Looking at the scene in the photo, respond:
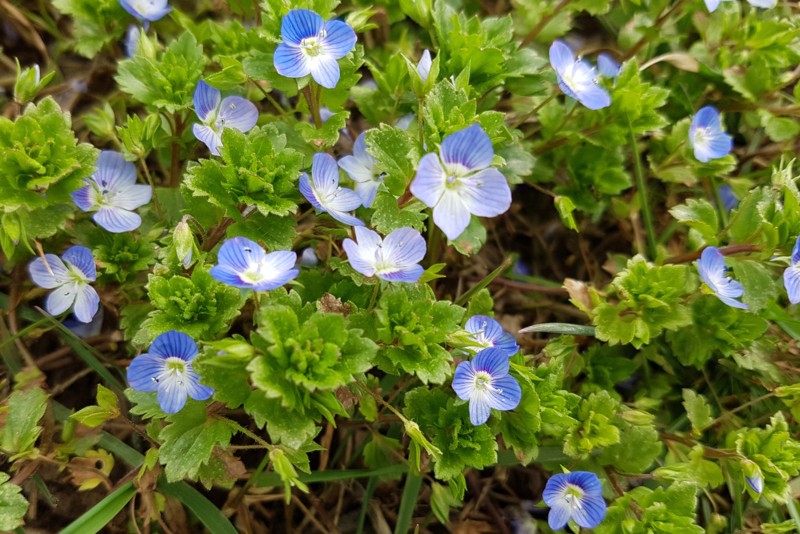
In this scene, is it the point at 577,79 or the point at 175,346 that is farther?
the point at 577,79

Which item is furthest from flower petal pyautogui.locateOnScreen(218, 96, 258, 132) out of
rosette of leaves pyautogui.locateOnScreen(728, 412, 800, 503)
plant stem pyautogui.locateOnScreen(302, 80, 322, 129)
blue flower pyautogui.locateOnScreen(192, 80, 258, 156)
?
rosette of leaves pyautogui.locateOnScreen(728, 412, 800, 503)

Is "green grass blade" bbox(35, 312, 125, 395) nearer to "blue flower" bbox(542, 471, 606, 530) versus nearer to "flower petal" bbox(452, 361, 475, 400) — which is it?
"flower petal" bbox(452, 361, 475, 400)

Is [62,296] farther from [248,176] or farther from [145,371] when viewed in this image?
[248,176]

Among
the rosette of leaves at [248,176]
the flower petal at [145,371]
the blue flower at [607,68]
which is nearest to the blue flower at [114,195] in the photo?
the rosette of leaves at [248,176]

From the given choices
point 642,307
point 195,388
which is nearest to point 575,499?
point 642,307

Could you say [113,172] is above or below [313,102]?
below

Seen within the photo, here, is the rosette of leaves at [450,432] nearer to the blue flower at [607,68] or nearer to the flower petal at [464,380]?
the flower petal at [464,380]

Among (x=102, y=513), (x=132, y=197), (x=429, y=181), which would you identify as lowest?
Result: (x=102, y=513)
